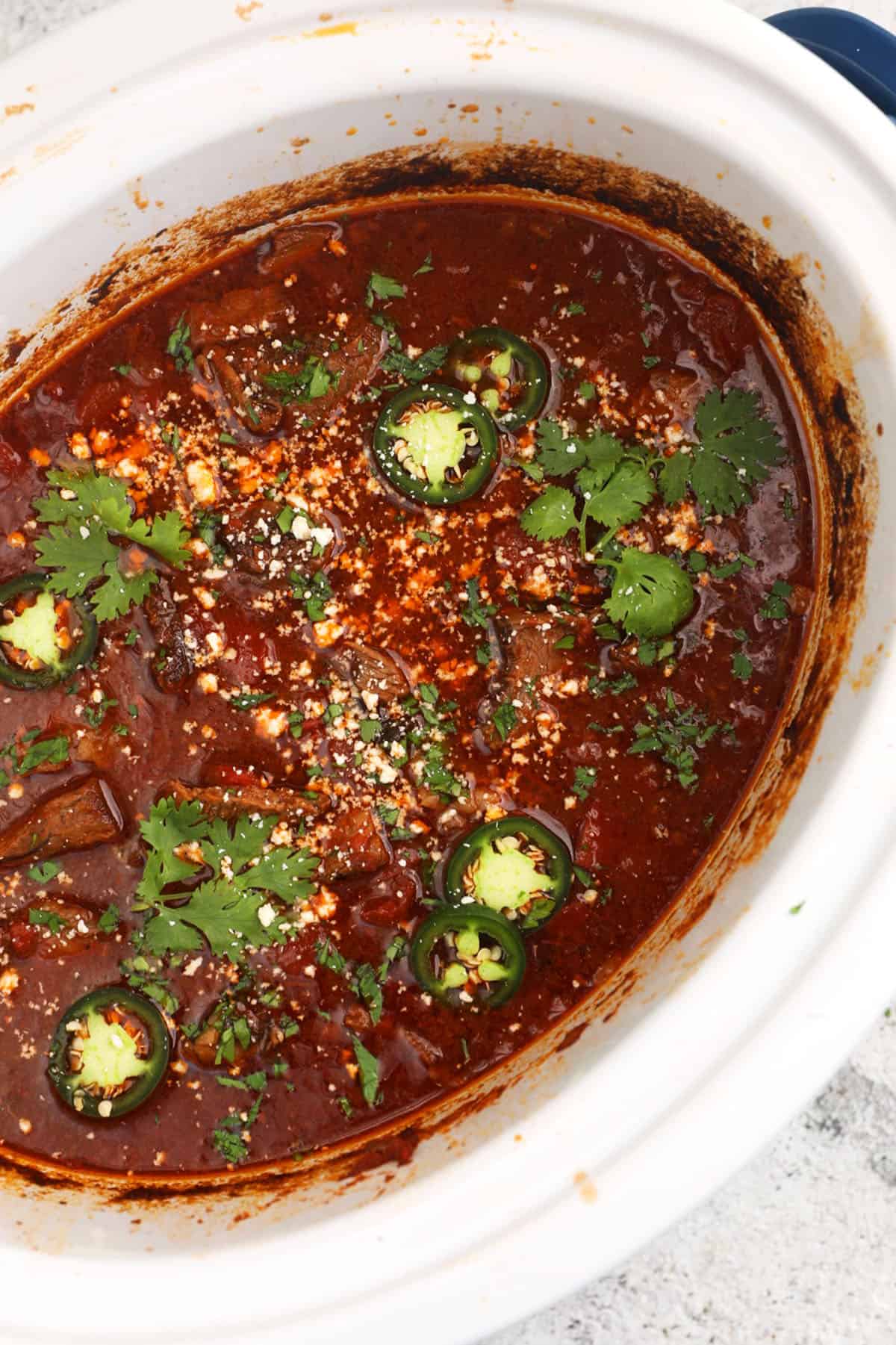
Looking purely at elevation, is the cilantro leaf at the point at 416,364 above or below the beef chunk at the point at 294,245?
below

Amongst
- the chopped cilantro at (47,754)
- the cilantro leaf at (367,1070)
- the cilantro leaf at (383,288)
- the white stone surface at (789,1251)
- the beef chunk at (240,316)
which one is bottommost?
the white stone surface at (789,1251)

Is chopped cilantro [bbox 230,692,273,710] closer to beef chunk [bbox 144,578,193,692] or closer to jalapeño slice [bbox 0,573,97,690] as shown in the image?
beef chunk [bbox 144,578,193,692]

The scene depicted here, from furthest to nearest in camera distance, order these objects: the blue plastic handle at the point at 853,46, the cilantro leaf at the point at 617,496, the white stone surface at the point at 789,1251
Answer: the white stone surface at the point at 789,1251 → the cilantro leaf at the point at 617,496 → the blue plastic handle at the point at 853,46

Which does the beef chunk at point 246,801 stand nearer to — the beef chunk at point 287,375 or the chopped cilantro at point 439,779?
the chopped cilantro at point 439,779

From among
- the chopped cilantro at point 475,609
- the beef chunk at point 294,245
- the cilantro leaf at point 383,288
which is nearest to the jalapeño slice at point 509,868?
the chopped cilantro at point 475,609

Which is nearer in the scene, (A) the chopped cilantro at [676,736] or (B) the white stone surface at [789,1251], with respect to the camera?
(A) the chopped cilantro at [676,736]

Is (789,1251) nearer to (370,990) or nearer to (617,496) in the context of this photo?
(370,990)

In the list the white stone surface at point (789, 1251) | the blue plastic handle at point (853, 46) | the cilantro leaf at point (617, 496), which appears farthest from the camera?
the white stone surface at point (789, 1251)
